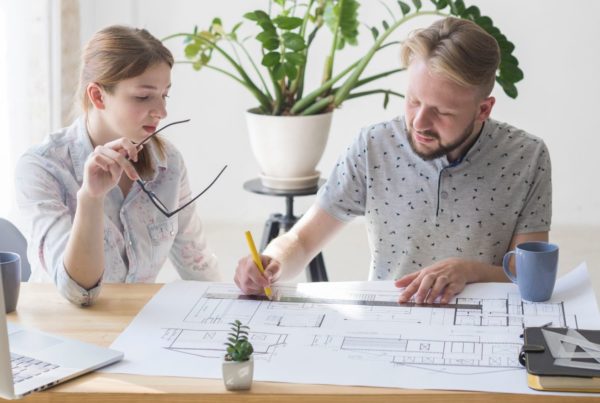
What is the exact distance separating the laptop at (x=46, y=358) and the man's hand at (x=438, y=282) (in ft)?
1.79

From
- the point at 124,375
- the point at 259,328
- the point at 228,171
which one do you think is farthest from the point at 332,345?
the point at 228,171

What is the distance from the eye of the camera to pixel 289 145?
3.11m

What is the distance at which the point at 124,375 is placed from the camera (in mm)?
1427

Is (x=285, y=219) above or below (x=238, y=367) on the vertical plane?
below

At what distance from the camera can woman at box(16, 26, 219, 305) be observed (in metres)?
1.91

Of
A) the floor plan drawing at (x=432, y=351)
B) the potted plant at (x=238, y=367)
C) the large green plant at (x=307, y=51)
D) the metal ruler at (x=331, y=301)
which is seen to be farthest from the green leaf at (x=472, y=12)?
the potted plant at (x=238, y=367)

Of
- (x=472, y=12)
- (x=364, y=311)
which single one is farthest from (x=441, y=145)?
(x=472, y=12)

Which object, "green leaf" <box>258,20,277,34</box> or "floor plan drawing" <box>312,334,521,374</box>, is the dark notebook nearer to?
"floor plan drawing" <box>312,334,521,374</box>

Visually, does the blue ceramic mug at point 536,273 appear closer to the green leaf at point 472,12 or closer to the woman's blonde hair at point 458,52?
the woman's blonde hair at point 458,52

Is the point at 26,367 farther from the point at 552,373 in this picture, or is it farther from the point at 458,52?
the point at 458,52

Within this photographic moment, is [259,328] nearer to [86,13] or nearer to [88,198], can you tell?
[88,198]

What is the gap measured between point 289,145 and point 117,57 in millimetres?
1176

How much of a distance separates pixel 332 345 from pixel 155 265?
27.0 inches

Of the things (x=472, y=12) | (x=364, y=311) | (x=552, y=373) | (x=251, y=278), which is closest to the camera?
(x=552, y=373)
